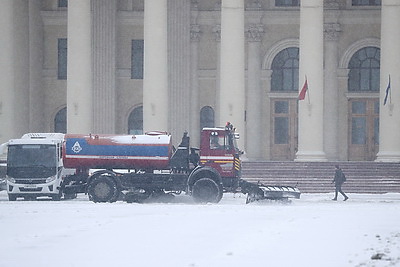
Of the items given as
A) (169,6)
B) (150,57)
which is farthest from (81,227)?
(169,6)

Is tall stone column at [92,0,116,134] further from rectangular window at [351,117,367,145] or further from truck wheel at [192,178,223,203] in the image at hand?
truck wheel at [192,178,223,203]

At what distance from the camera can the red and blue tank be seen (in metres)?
42.5

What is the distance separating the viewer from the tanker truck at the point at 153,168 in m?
41.9

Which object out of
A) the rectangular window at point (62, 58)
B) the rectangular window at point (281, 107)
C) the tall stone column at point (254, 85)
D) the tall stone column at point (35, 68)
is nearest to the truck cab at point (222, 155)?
the tall stone column at point (254, 85)

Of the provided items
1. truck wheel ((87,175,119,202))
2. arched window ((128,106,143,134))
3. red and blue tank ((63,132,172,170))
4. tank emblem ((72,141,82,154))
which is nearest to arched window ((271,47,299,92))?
arched window ((128,106,143,134))

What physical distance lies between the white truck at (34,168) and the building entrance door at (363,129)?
69.6 ft

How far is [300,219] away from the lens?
31484mm

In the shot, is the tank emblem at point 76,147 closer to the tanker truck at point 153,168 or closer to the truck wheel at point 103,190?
the tanker truck at point 153,168

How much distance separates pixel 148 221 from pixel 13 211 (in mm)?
5649

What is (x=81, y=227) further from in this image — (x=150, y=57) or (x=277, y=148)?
(x=277, y=148)

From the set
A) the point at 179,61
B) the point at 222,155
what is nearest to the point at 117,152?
the point at 222,155

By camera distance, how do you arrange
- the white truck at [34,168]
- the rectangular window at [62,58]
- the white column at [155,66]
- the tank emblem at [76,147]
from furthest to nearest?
the rectangular window at [62,58], the white column at [155,66], the white truck at [34,168], the tank emblem at [76,147]

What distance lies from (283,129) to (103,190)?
21.8 m

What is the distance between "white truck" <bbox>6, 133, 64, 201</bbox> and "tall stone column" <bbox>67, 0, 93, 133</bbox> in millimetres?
8443
